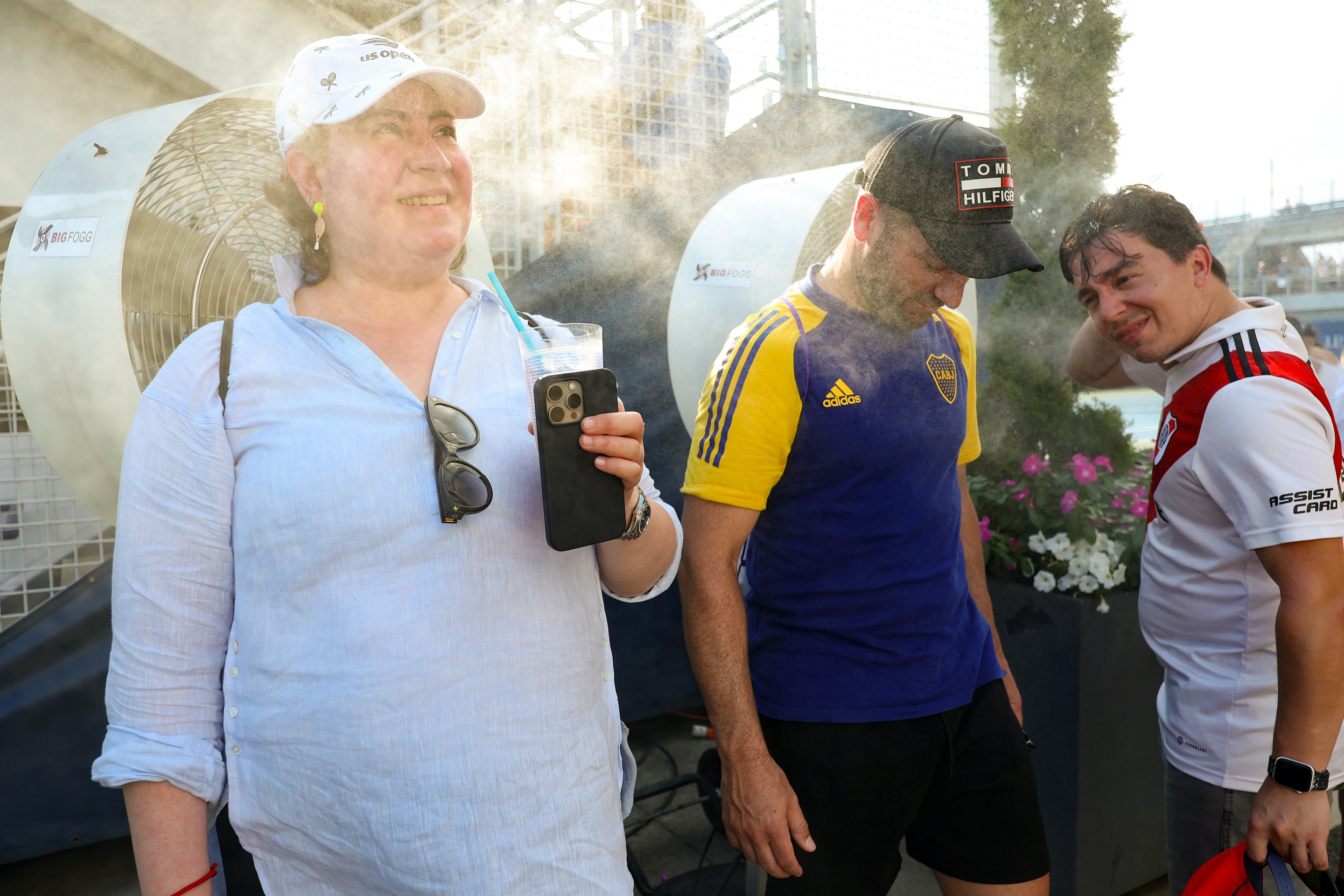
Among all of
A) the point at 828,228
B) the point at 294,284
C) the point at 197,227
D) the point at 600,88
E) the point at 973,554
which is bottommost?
the point at 973,554

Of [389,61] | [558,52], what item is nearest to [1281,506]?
[389,61]

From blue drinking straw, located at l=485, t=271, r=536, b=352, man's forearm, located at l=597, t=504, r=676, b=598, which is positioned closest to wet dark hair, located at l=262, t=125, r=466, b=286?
blue drinking straw, located at l=485, t=271, r=536, b=352

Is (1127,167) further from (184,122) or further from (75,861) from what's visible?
(75,861)

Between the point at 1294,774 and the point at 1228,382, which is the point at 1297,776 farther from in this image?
the point at 1228,382

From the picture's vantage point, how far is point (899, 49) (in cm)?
442

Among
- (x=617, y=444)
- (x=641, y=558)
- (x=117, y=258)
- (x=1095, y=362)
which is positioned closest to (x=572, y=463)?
(x=617, y=444)

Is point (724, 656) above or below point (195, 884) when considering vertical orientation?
above

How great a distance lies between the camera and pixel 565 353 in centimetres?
113

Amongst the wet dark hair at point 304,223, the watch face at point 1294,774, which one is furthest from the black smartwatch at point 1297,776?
the wet dark hair at point 304,223

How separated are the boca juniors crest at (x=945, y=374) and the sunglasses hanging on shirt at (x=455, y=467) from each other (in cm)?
105

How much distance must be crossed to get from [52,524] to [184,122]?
1517 millimetres

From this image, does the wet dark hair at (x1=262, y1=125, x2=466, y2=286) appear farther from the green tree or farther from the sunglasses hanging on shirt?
the green tree

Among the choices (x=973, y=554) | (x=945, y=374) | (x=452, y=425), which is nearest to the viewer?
(x=452, y=425)

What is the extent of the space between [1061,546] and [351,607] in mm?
2458
